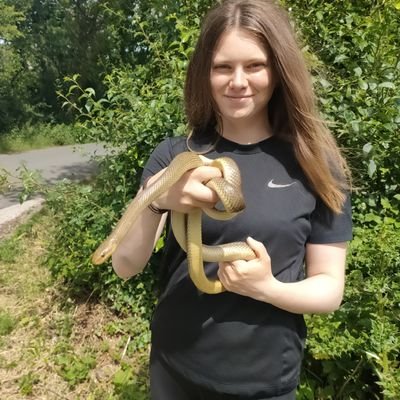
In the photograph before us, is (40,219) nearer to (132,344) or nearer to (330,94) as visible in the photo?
(132,344)

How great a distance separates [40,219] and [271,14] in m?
5.80

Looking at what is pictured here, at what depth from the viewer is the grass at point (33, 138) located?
18359mm

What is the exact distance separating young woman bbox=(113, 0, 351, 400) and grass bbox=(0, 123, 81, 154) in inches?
686

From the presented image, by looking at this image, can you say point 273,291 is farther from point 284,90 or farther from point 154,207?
point 284,90

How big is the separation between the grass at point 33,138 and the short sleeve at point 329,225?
17.6 meters

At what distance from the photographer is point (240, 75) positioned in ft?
5.12

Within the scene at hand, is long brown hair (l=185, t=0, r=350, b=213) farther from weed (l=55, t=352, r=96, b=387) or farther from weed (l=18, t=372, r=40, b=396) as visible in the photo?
weed (l=18, t=372, r=40, b=396)

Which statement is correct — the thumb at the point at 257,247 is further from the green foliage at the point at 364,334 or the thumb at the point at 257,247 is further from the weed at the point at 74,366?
the weed at the point at 74,366

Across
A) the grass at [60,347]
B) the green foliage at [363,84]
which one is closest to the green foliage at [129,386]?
the grass at [60,347]

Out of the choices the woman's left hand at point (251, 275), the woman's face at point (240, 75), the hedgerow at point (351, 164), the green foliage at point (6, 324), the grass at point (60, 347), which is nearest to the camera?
the woman's left hand at point (251, 275)

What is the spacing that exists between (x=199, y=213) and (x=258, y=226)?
232 millimetres

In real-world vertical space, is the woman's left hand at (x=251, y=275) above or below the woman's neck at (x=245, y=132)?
below

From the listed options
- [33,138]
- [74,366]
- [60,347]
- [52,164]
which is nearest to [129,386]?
[74,366]

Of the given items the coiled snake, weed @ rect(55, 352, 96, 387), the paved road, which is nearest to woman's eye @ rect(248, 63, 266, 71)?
the coiled snake
